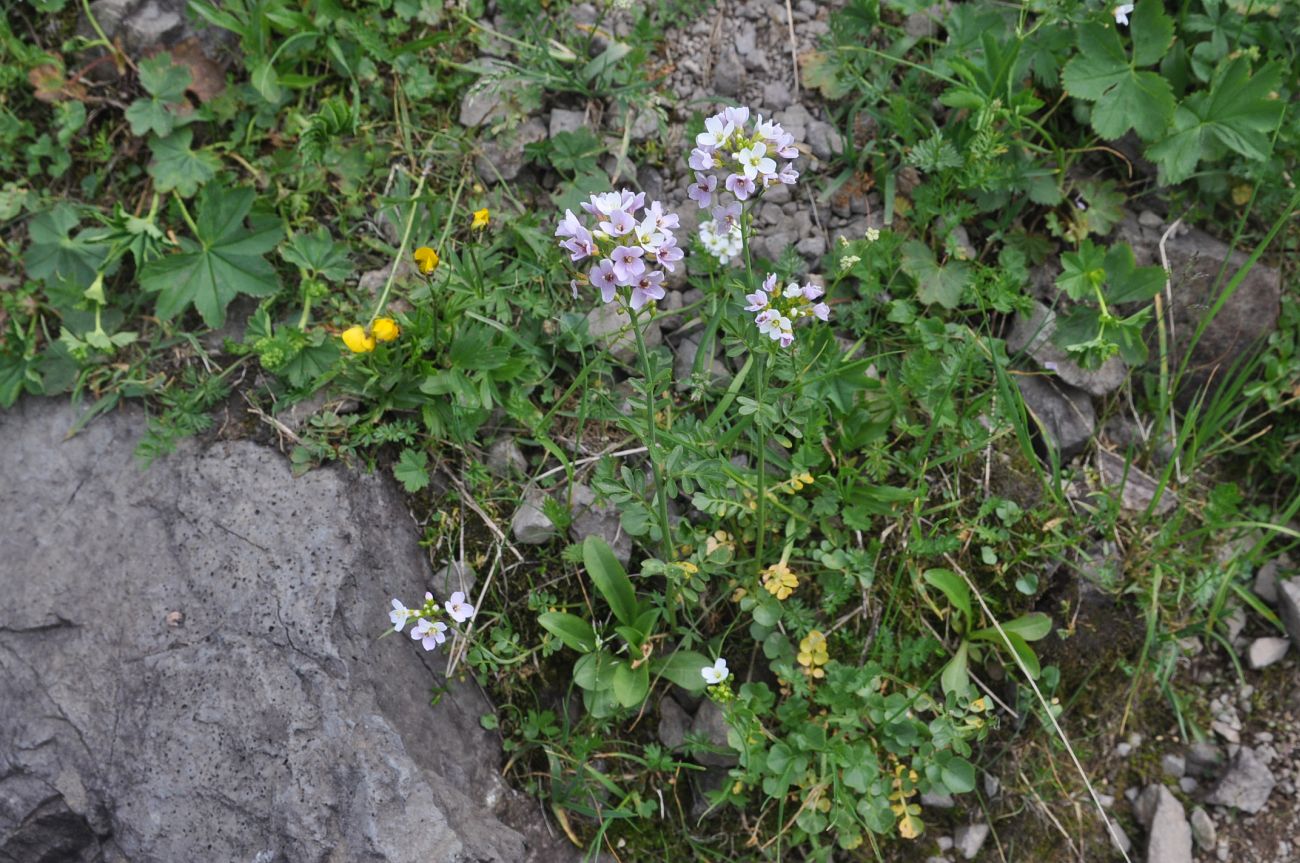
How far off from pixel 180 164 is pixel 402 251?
803 millimetres

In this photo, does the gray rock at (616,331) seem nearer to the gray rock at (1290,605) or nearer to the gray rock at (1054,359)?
the gray rock at (1054,359)

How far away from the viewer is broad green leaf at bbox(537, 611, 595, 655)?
2.76 meters

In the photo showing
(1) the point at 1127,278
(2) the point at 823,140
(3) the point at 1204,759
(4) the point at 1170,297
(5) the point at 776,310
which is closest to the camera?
(5) the point at 776,310

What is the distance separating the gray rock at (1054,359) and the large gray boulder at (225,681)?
2014 millimetres

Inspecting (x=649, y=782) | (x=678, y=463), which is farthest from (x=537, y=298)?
(x=649, y=782)

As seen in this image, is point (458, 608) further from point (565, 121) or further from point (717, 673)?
point (565, 121)

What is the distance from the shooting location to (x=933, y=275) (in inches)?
125

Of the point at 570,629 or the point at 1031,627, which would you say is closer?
the point at 570,629

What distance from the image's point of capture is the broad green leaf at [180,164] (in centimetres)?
320

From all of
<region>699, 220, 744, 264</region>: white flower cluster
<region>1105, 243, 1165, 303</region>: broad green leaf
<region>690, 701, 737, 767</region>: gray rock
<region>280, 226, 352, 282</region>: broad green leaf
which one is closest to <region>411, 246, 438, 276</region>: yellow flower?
<region>280, 226, 352, 282</region>: broad green leaf

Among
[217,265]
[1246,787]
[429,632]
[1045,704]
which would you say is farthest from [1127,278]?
[217,265]

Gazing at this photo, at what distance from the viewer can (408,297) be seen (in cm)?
305

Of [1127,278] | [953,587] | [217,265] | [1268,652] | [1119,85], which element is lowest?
[1268,652]

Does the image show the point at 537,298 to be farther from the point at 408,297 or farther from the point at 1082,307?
the point at 1082,307
